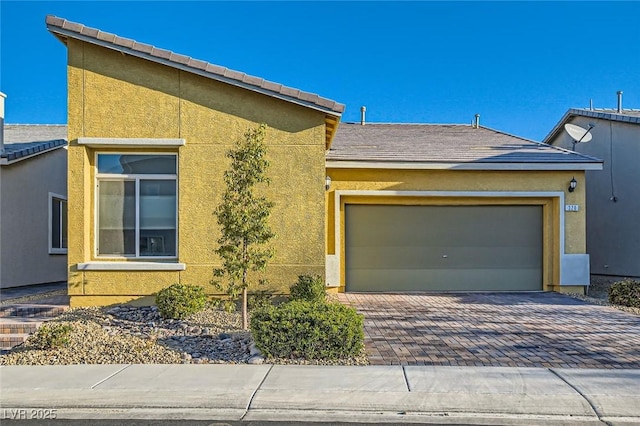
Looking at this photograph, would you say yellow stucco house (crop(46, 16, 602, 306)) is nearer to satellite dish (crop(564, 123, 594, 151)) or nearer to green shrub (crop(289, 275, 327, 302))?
green shrub (crop(289, 275, 327, 302))

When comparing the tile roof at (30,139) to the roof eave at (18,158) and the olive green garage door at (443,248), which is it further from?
the olive green garage door at (443,248)

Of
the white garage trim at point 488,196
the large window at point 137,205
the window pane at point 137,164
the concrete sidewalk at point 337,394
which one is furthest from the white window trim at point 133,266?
the white garage trim at point 488,196

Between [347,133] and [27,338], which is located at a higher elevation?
[347,133]

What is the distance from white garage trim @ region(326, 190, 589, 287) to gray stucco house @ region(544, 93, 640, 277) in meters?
3.08

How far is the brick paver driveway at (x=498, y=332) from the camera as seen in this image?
668 centimetres

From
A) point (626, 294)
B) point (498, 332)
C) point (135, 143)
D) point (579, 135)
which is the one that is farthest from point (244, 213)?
point (579, 135)

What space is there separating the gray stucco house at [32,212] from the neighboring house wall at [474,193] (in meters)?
7.39

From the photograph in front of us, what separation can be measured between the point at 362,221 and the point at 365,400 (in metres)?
7.78

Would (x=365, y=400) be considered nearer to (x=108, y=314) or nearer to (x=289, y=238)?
(x=289, y=238)

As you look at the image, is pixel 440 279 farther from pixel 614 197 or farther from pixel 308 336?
pixel 308 336

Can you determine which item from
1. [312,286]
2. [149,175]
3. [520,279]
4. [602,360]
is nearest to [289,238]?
[312,286]

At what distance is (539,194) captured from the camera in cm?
1270

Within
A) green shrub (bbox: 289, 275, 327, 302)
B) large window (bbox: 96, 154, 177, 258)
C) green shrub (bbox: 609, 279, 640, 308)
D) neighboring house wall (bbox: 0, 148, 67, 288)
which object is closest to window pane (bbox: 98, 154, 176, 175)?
large window (bbox: 96, 154, 177, 258)

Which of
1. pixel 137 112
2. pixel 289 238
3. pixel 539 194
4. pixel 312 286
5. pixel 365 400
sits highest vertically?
pixel 137 112
